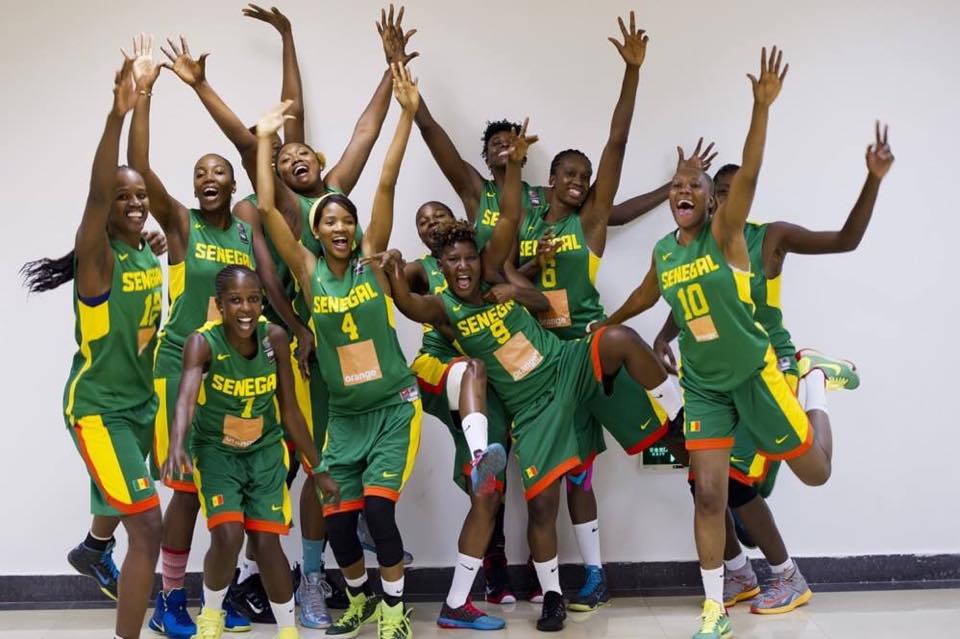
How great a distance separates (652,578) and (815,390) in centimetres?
125

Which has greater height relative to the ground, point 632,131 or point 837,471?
point 632,131

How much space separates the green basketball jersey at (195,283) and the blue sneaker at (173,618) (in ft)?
3.10

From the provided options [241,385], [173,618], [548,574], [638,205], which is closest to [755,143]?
[638,205]

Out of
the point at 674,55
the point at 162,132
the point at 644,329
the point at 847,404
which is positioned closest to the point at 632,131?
the point at 674,55

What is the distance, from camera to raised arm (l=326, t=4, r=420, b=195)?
17.5ft

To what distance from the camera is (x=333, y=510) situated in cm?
480

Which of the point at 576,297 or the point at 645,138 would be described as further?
the point at 645,138

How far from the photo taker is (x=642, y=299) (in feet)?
16.3

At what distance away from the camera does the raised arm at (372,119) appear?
17.5 feet

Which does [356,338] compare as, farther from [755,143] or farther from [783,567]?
[783,567]

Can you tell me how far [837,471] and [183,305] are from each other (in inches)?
122

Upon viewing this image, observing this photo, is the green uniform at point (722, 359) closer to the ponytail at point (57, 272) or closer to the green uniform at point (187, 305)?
the green uniform at point (187, 305)

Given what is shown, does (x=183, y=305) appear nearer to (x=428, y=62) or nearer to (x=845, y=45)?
(x=428, y=62)

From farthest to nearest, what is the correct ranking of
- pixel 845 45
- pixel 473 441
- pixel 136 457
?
pixel 845 45, pixel 473 441, pixel 136 457
